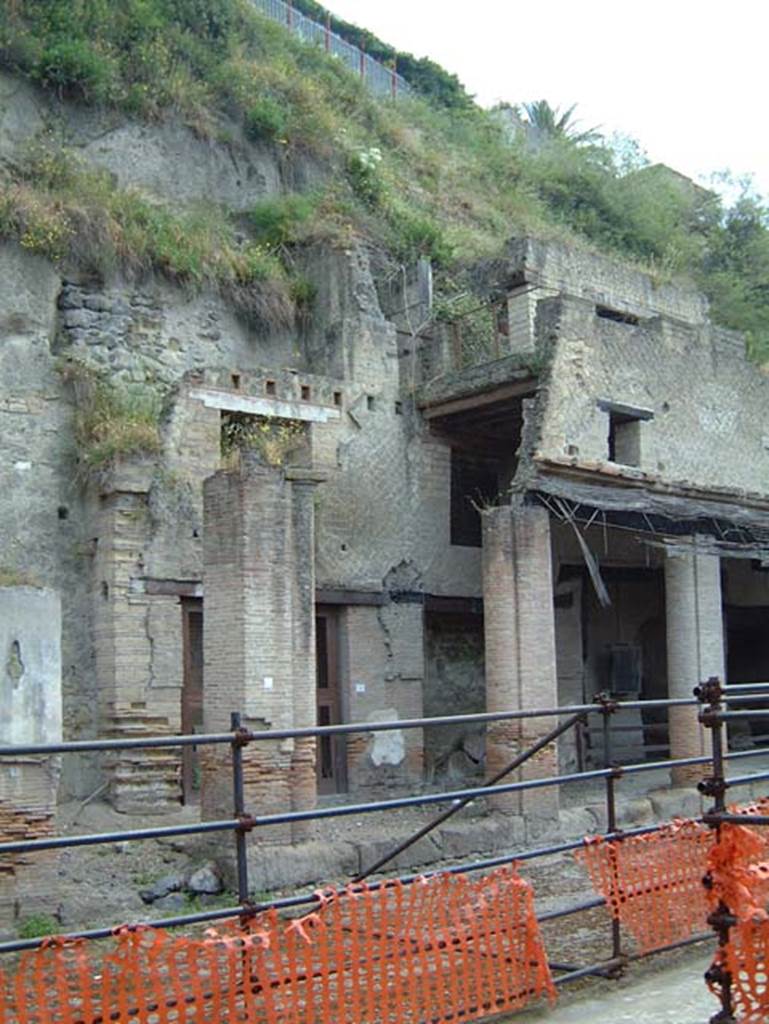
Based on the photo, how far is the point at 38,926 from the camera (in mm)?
10117

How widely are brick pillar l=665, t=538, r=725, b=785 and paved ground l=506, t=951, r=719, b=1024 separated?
9667 mm

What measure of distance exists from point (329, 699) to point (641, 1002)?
9740 millimetres

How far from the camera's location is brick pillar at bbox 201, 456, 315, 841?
12.2 meters

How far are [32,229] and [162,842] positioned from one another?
24.4 feet

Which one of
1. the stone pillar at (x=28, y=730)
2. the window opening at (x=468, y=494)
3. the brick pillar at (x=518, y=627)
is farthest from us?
the window opening at (x=468, y=494)

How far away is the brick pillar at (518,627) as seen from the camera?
46.0ft

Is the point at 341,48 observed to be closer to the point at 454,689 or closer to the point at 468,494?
the point at 468,494

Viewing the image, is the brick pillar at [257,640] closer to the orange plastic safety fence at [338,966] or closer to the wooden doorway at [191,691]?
the wooden doorway at [191,691]

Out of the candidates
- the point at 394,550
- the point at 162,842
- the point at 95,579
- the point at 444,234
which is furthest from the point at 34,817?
the point at 444,234

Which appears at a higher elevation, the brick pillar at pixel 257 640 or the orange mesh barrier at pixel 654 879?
the brick pillar at pixel 257 640

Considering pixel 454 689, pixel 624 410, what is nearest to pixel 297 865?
pixel 454 689

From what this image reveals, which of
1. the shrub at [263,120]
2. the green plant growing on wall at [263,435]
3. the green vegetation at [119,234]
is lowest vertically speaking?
the green plant growing on wall at [263,435]

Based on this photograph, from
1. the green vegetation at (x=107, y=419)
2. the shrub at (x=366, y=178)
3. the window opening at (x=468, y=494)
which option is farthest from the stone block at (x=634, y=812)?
the shrub at (x=366, y=178)

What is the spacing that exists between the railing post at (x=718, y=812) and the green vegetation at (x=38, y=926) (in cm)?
632
